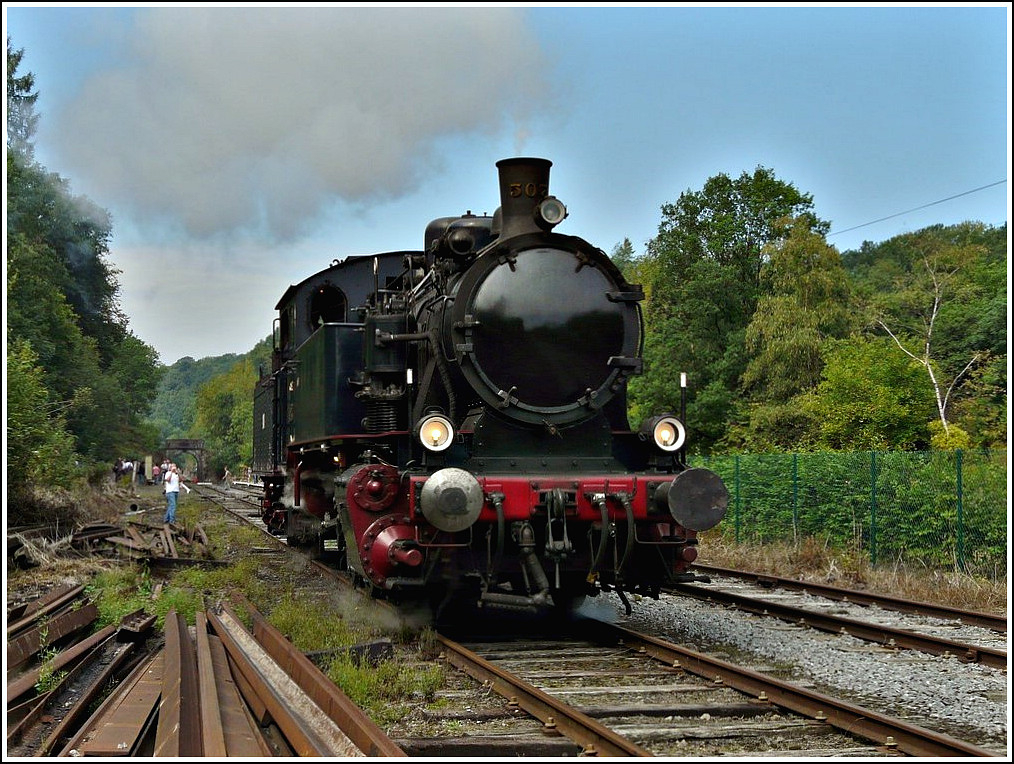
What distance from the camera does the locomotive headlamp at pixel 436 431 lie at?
283 inches

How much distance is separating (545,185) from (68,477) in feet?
40.6

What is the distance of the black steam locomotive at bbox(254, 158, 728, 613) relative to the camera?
23.0 ft

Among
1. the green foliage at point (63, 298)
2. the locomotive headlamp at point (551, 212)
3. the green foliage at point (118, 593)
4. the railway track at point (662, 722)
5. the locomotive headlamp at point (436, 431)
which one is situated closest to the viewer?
the railway track at point (662, 722)

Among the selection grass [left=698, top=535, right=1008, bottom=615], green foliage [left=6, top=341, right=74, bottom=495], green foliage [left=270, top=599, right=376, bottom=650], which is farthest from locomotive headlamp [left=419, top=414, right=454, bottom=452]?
green foliage [left=6, top=341, right=74, bottom=495]

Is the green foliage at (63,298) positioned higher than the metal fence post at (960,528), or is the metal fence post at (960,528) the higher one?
the green foliage at (63,298)

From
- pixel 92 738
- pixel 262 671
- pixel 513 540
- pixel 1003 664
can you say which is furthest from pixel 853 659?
pixel 92 738

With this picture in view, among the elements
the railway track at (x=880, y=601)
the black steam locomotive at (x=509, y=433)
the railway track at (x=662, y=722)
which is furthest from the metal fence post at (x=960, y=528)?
the railway track at (x=662, y=722)

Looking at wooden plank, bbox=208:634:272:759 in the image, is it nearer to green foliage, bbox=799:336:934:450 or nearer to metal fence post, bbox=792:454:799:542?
metal fence post, bbox=792:454:799:542

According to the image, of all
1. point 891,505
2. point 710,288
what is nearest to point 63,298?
point 710,288

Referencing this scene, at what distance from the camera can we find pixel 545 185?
7.93m

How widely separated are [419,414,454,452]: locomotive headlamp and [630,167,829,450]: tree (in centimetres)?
2080

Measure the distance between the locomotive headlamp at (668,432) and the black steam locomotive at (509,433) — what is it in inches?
0.5

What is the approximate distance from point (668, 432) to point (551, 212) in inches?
77.0

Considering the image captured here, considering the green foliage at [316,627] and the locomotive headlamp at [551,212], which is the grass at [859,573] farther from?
the green foliage at [316,627]
